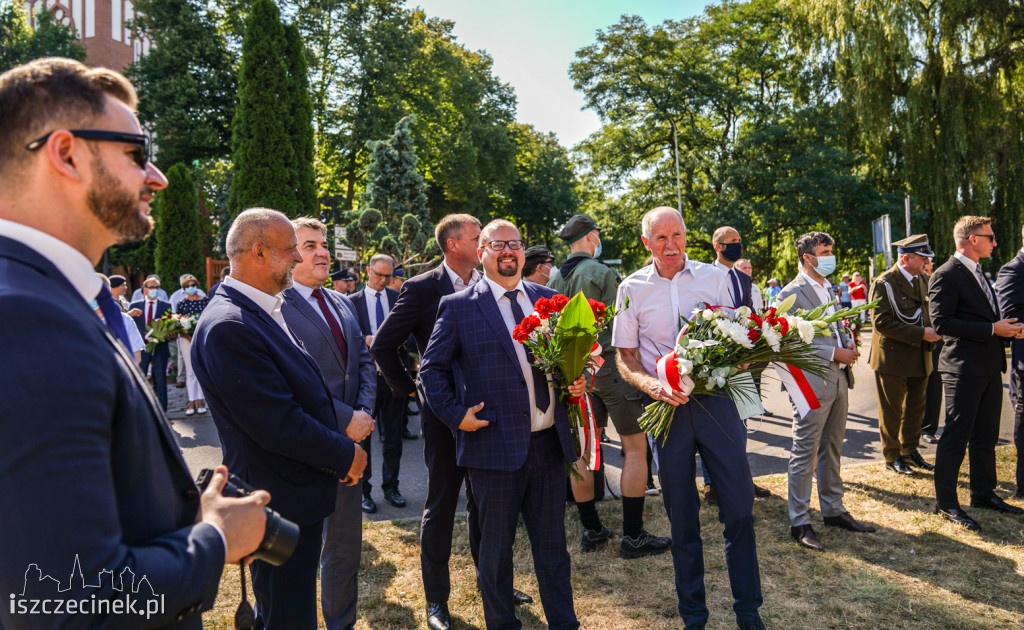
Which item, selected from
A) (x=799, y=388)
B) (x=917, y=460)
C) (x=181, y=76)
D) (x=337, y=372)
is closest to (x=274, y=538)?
(x=337, y=372)

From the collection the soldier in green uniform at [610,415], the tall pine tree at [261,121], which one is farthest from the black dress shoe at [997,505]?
the tall pine tree at [261,121]

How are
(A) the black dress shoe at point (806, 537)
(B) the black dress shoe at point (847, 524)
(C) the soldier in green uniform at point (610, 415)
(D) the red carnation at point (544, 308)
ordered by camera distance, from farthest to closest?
(B) the black dress shoe at point (847, 524) < (C) the soldier in green uniform at point (610, 415) < (A) the black dress shoe at point (806, 537) < (D) the red carnation at point (544, 308)

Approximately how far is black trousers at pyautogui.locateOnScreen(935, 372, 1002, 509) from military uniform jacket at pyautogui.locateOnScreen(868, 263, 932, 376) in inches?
47.8

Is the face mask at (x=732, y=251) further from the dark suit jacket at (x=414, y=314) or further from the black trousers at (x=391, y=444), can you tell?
the black trousers at (x=391, y=444)

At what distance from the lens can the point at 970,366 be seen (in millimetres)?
5477

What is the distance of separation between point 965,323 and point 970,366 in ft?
1.19

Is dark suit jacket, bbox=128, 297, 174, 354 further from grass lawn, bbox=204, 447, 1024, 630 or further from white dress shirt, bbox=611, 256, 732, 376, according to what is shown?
white dress shirt, bbox=611, 256, 732, 376

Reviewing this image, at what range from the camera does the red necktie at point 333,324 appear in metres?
4.42

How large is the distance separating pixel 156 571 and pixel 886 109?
24665 mm

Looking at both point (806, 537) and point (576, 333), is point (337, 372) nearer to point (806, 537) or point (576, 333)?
point (576, 333)

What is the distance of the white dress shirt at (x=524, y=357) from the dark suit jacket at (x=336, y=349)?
100cm

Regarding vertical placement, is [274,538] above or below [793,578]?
above

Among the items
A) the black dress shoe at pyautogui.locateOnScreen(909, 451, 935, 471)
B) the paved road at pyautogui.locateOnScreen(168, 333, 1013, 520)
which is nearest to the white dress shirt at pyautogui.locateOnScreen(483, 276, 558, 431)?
the paved road at pyautogui.locateOnScreen(168, 333, 1013, 520)

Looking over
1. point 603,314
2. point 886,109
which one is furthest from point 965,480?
point 886,109
